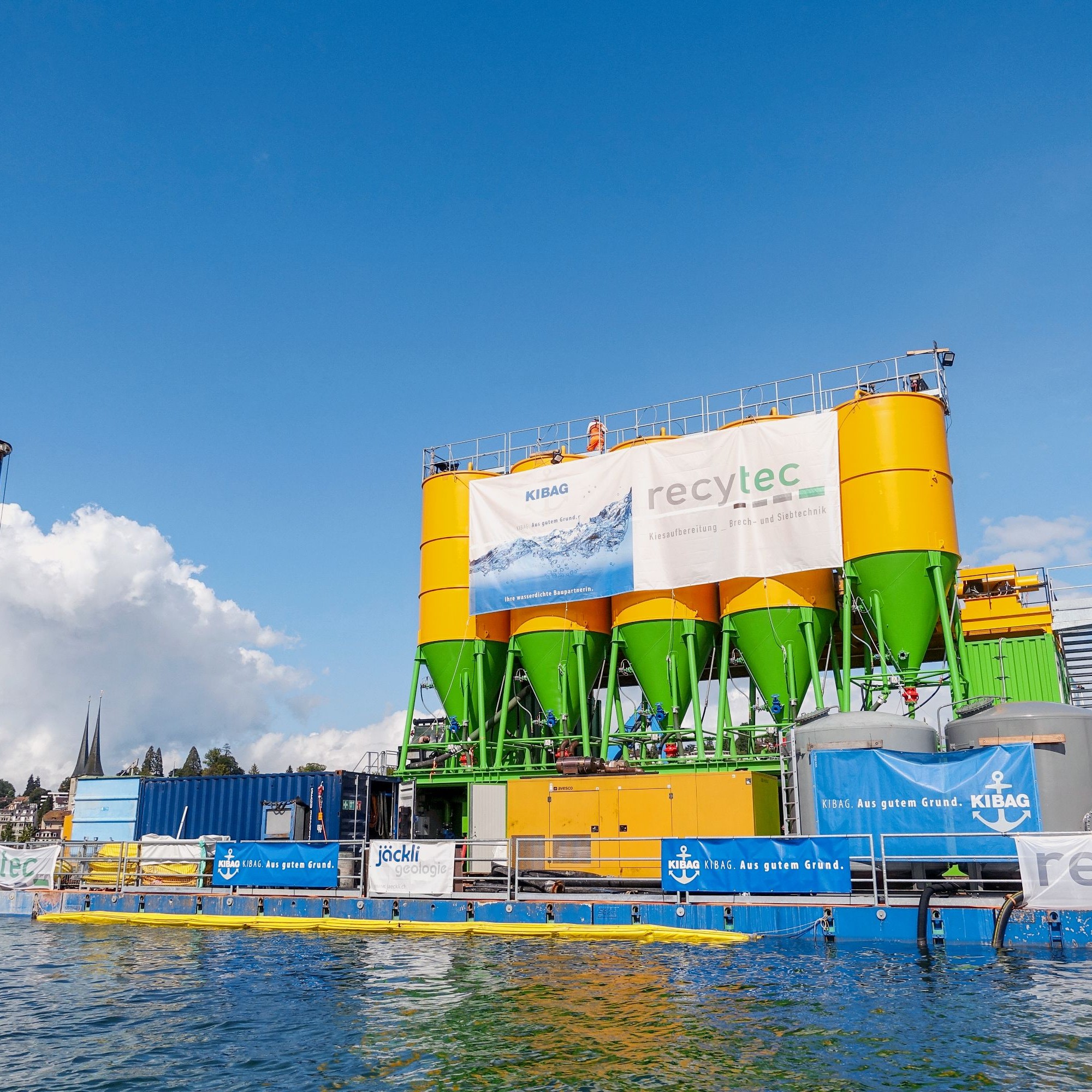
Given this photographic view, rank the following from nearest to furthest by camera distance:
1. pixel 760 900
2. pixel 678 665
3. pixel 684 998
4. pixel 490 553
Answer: pixel 684 998, pixel 760 900, pixel 678 665, pixel 490 553

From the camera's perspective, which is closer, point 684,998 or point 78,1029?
point 78,1029

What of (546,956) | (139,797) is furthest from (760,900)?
(139,797)

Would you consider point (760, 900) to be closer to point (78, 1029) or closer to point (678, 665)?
point (78, 1029)

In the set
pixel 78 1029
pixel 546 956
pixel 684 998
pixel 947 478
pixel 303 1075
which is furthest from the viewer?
pixel 947 478

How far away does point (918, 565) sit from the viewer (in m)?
29.8

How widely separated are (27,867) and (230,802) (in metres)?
8.75

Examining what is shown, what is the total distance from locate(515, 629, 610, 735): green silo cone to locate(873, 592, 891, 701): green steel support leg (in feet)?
32.0

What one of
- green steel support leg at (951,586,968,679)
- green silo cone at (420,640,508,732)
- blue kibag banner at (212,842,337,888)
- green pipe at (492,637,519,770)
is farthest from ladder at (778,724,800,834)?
green silo cone at (420,640,508,732)

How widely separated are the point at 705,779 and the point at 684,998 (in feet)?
33.8

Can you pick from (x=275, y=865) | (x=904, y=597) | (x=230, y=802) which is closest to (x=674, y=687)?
(x=904, y=597)

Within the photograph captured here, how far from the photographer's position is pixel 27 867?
2691 cm

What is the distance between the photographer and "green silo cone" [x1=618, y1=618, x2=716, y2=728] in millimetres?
33156

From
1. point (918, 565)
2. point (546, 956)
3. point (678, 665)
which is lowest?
point (546, 956)

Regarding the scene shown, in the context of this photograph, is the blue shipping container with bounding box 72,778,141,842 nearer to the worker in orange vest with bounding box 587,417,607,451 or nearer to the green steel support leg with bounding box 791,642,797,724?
the worker in orange vest with bounding box 587,417,607,451
